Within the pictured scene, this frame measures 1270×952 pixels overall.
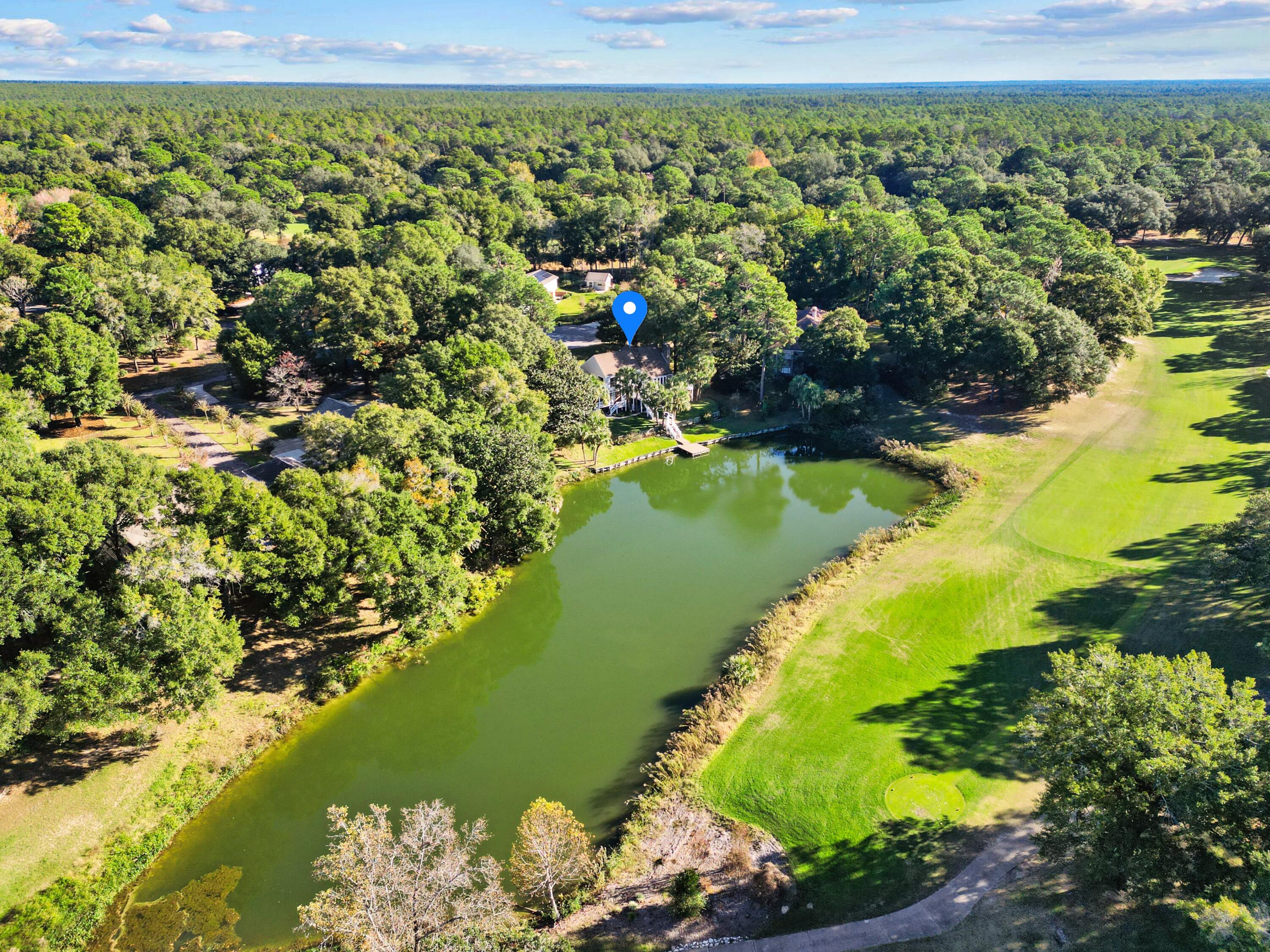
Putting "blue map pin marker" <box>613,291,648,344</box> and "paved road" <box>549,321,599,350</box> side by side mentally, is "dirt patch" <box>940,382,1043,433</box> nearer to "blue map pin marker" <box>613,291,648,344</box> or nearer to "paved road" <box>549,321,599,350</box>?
"blue map pin marker" <box>613,291,648,344</box>

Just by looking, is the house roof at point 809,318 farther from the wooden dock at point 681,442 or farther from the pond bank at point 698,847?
the pond bank at point 698,847

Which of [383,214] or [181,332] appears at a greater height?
[383,214]

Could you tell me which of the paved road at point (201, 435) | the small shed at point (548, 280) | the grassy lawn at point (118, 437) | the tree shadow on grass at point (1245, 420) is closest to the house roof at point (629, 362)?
the paved road at point (201, 435)

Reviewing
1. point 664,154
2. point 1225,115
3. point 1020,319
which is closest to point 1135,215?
point 1020,319

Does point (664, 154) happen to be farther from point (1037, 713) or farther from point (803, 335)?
point (1037, 713)

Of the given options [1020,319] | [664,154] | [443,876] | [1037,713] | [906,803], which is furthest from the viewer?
[664,154]

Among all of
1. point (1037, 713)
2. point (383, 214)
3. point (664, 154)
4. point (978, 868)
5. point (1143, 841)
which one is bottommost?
point (978, 868)
